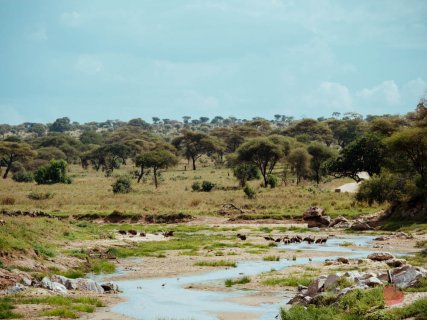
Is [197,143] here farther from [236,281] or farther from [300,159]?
[236,281]

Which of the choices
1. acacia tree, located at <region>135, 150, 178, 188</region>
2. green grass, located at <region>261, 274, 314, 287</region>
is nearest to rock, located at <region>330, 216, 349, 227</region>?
green grass, located at <region>261, 274, 314, 287</region>

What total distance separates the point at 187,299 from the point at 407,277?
7.24 metres

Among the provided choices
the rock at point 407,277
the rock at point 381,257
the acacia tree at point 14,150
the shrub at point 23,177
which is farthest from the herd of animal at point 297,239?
the acacia tree at point 14,150

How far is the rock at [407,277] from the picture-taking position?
16453mm

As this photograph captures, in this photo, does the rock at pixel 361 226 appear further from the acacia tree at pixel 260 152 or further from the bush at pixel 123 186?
the acacia tree at pixel 260 152

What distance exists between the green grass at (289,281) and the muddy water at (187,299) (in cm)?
138

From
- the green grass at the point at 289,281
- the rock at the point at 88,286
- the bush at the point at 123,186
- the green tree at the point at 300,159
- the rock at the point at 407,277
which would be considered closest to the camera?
the rock at the point at 407,277

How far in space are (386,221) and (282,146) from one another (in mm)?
40637

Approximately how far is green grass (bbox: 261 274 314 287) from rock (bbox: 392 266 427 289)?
4697 mm

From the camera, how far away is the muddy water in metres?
17.4

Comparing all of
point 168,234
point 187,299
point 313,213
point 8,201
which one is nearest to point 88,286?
point 187,299

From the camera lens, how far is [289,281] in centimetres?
2186

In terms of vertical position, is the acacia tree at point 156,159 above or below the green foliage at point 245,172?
above

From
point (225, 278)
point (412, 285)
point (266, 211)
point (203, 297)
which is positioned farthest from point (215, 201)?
point (412, 285)
